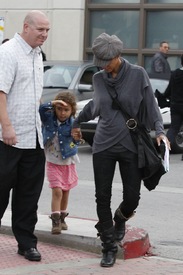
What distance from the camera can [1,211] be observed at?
7.25 m

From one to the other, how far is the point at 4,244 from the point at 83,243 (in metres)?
0.70

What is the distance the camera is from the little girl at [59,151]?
7.79 m

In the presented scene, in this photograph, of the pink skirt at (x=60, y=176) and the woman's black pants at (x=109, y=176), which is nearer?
the woman's black pants at (x=109, y=176)

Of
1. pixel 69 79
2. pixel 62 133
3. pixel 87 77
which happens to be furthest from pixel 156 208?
pixel 87 77

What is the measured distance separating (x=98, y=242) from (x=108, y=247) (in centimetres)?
43

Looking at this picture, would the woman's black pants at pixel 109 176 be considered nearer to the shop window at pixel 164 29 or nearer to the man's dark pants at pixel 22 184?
the man's dark pants at pixel 22 184

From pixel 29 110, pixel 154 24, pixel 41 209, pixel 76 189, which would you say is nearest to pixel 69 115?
pixel 29 110

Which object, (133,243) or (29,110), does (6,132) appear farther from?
(133,243)

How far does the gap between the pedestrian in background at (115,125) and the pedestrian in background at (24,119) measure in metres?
0.48

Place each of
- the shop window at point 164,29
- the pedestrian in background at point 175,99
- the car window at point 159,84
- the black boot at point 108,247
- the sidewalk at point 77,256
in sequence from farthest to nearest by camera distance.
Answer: the shop window at point 164,29
the car window at point 159,84
the pedestrian in background at point 175,99
the black boot at point 108,247
the sidewalk at point 77,256

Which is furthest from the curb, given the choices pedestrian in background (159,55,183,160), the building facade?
the building facade

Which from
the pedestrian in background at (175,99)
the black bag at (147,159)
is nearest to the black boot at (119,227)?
the black bag at (147,159)

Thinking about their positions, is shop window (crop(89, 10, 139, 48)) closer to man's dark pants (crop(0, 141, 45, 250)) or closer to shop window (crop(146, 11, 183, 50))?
shop window (crop(146, 11, 183, 50))

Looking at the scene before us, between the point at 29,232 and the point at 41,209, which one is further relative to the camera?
the point at 41,209
